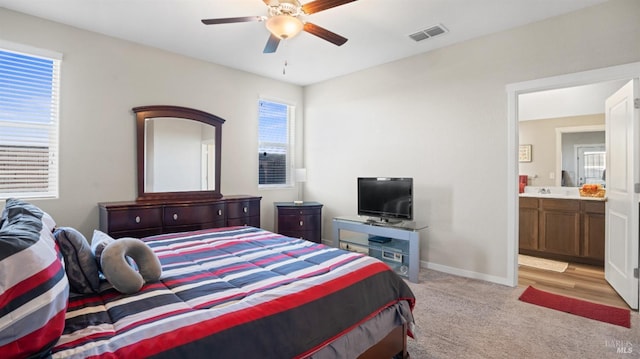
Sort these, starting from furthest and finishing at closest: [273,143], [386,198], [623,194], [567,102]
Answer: [273,143]
[567,102]
[386,198]
[623,194]

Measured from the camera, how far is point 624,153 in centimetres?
302

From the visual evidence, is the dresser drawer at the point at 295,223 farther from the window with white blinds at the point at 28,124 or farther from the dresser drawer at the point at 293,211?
the window with white blinds at the point at 28,124

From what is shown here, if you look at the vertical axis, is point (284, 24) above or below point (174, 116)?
above

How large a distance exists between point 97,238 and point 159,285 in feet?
2.02

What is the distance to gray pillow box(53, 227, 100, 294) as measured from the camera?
4.79 feet

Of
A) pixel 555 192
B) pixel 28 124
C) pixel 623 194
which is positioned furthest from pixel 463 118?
pixel 28 124

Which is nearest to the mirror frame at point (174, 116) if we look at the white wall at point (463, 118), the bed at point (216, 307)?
the bed at point (216, 307)

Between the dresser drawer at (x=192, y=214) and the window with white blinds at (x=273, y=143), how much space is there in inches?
47.9

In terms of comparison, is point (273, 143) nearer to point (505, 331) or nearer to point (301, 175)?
point (301, 175)

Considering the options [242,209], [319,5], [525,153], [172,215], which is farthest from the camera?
[525,153]

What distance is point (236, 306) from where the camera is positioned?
134cm

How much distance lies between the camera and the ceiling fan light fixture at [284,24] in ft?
7.68

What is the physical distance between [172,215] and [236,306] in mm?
2596

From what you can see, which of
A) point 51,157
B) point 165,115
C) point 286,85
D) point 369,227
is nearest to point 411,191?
point 369,227
